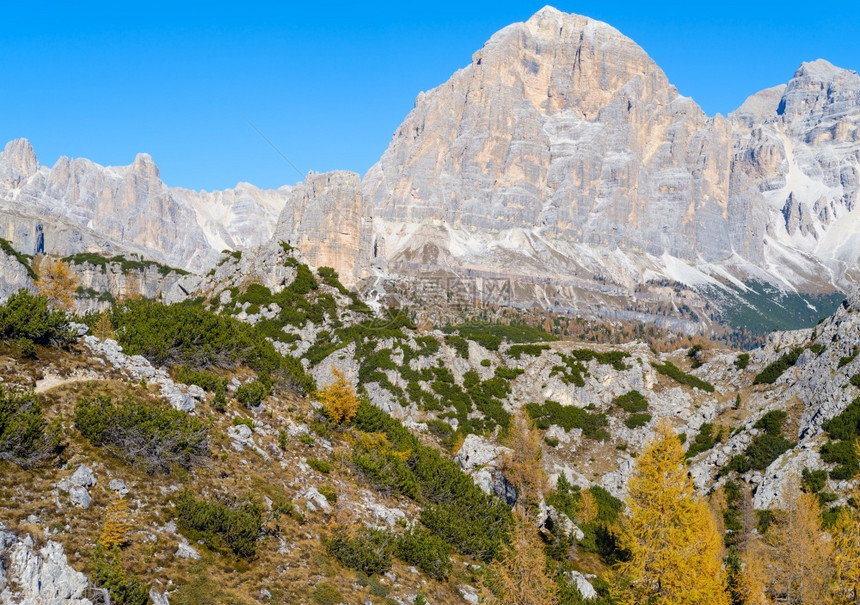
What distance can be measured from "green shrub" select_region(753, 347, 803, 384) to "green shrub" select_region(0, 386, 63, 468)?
74.4 m

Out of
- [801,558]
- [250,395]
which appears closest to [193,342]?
[250,395]

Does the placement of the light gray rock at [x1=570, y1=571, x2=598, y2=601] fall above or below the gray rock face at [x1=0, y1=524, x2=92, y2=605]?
above

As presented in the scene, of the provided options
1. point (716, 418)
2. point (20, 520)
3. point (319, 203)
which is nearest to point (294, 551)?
point (20, 520)

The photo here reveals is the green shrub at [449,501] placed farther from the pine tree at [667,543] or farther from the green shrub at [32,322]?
the green shrub at [32,322]

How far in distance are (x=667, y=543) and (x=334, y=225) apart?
164663mm

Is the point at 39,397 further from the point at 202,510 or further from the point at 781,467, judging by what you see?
the point at 781,467

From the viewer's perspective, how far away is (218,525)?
18.2 metres

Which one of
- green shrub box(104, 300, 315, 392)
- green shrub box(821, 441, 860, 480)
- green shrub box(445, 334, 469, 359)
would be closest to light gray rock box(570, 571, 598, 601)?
green shrub box(104, 300, 315, 392)

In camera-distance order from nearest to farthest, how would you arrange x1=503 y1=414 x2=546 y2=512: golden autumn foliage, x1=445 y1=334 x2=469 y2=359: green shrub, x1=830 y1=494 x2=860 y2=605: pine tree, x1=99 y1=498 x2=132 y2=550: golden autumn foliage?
x1=99 y1=498 x2=132 y2=550: golden autumn foliage, x1=830 y1=494 x2=860 y2=605: pine tree, x1=503 y1=414 x2=546 y2=512: golden autumn foliage, x1=445 y1=334 x2=469 y2=359: green shrub

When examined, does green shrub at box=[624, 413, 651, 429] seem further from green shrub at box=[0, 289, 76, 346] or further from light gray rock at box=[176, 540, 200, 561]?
green shrub at box=[0, 289, 76, 346]

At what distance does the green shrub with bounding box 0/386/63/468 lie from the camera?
16.0m

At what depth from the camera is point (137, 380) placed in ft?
77.4

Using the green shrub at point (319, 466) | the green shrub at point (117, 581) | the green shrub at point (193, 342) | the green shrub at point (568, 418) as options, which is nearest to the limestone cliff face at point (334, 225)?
the green shrub at point (568, 418)

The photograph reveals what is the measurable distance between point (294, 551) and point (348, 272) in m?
161
